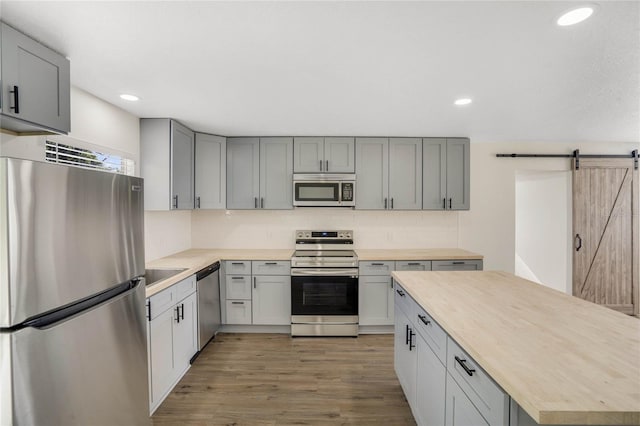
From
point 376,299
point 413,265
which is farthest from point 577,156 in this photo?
point 376,299

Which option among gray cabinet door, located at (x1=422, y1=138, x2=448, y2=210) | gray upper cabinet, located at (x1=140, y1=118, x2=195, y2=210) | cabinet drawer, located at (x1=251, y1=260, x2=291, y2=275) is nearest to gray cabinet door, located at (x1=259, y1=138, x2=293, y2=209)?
cabinet drawer, located at (x1=251, y1=260, x2=291, y2=275)

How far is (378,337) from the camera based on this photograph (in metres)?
3.36

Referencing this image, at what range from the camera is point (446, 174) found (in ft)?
12.1

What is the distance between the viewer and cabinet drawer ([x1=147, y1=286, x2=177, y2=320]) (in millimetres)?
2034

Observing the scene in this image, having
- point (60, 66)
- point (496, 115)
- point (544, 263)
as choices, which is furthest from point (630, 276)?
point (60, 66)

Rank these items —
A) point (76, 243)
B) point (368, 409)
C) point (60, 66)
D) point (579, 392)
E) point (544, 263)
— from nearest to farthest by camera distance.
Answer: point (579, 392) < point (76, 243) < point (60, 66) < point (368, 409) < point (544, 263)

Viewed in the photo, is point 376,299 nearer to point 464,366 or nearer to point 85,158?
point 464,366

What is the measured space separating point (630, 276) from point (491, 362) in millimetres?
4773

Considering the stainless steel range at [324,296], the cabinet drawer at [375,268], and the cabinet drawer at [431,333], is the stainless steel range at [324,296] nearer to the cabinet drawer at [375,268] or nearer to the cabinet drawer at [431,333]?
the cabinet drawer at [375,268]

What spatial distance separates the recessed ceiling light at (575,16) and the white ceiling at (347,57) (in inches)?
1.4

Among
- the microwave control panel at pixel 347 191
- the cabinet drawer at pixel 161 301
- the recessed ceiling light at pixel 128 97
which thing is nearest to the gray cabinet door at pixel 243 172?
the microwave control panel at pixel 347 191

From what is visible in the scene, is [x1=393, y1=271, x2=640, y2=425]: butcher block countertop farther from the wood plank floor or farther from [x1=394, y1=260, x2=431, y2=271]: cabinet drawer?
[x1=394, y1=260, x2=431, y2=271]: cabinet drawer

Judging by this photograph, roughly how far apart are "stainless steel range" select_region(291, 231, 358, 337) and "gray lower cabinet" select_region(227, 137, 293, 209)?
0.89 metres

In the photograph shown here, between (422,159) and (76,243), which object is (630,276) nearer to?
(422,159)
